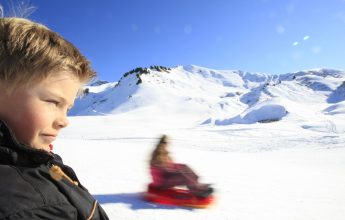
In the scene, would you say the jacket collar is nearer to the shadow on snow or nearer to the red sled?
the shadow on snow

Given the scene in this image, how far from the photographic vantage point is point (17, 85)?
3.69 feet

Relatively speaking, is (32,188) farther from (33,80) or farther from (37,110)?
(33,80)

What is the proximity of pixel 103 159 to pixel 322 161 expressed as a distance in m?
12.5

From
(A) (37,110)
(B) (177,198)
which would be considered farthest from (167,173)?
(A) (37,110)

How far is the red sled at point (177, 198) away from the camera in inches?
249

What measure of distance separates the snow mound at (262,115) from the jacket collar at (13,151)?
73.1 meters

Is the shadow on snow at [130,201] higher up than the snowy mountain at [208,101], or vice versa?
the snowy mountain at [208,101]

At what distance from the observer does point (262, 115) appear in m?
81.7

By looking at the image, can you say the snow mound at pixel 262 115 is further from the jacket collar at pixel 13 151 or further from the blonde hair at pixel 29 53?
the jacket collar at pixel 13 151

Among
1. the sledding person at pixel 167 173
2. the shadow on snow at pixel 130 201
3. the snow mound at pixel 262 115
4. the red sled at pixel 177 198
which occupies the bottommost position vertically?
the shadow on snow at pixel 130 201

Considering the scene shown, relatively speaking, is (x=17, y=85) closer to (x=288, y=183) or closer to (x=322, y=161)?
(x=288, y=183)

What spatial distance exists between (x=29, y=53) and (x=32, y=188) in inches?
18.7

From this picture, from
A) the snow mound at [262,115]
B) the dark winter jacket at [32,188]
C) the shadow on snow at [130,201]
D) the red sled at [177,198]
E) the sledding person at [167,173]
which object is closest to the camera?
the dark winter jacket at [32,188]

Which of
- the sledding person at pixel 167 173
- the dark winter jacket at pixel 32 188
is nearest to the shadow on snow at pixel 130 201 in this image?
the sledding person at pixel 167 173
